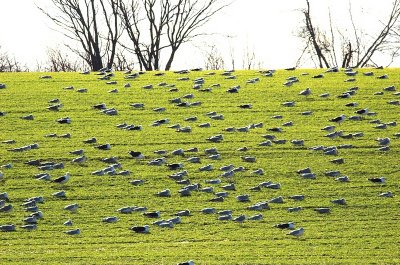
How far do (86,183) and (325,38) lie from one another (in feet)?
171

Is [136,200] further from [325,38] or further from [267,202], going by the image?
[325,38]

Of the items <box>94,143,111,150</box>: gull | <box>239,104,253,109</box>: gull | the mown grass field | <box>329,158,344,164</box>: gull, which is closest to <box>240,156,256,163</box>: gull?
the mown grass field

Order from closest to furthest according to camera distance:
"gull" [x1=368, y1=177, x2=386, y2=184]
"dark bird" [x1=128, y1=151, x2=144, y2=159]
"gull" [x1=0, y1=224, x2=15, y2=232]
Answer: "gull" [x1=0, y1=224, x2=15, y2=232] < "gull" [x1=368, y1=177, x2=386, y2=184] < "dark bird" [x1=128, y1=151, x2=144, y2=159]

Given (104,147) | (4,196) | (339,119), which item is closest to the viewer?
(4,196)

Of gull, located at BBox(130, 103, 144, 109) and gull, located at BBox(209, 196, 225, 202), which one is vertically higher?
gull, located at BBox(130, 103, 144, 109)

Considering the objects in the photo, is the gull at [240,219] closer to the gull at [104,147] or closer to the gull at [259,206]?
the gull at [259,206]

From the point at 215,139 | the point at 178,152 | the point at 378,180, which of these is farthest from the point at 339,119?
the point at 178,152

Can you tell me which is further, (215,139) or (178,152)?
(215,139)

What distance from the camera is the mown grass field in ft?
79.3

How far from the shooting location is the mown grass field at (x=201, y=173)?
24.2 meters

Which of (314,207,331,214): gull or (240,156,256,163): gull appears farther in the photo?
(240,156,256,163): gull

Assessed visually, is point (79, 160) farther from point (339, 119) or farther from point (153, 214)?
point (339, 119)

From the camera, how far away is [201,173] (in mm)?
30172

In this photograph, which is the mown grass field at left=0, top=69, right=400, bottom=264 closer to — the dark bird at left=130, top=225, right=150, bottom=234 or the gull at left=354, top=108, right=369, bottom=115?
the dark bird at left=130, top=225, right=150, bottom=234
